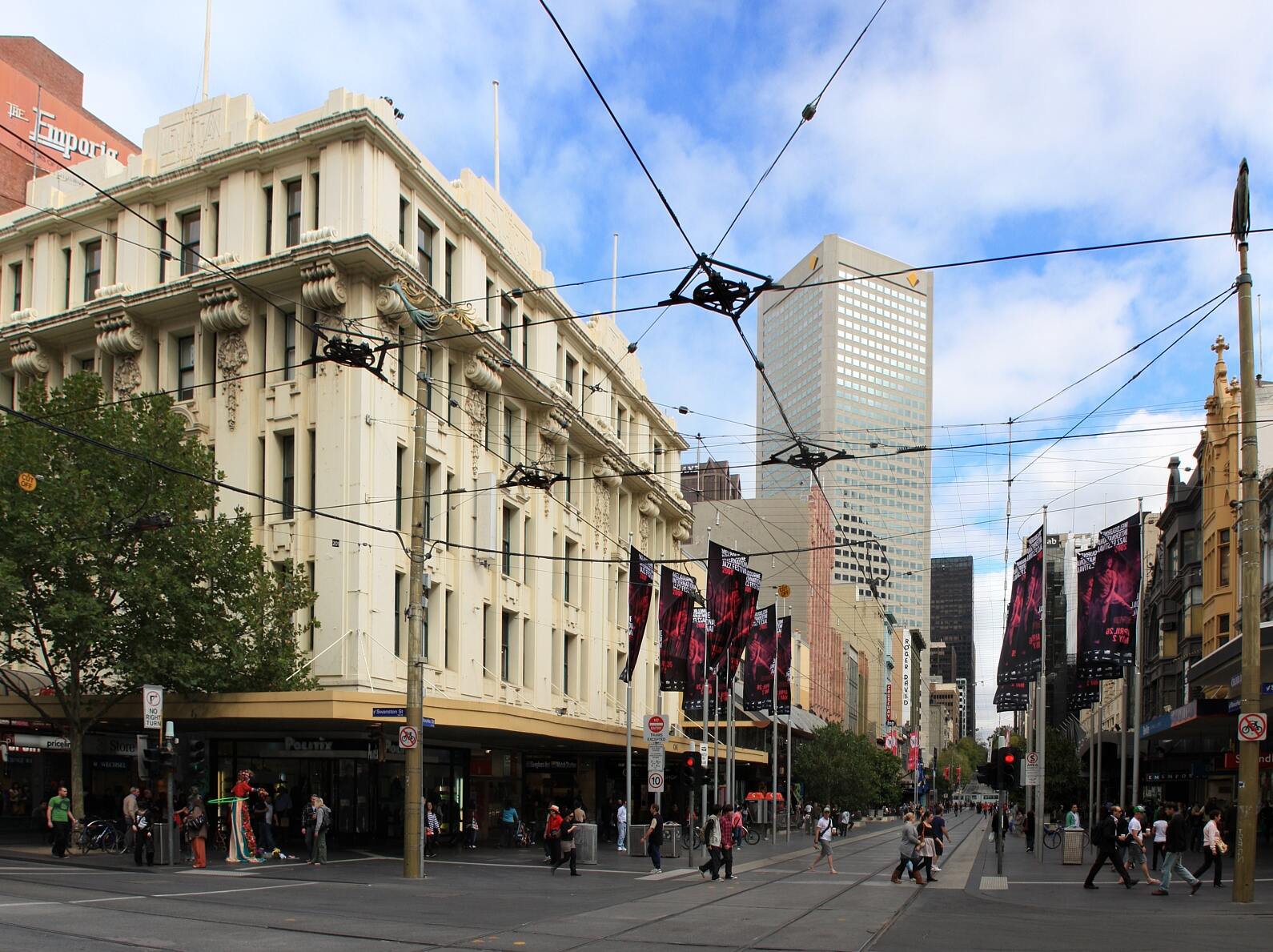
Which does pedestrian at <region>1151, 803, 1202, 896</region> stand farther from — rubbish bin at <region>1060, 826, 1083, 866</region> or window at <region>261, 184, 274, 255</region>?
window at <region>261, 184, 274, 255</region>

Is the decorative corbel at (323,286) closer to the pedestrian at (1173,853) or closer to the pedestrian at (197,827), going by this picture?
the pedestrian at (197,827)

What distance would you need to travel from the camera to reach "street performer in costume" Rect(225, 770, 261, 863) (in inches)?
1044

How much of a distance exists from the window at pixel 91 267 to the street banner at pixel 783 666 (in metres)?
25.4

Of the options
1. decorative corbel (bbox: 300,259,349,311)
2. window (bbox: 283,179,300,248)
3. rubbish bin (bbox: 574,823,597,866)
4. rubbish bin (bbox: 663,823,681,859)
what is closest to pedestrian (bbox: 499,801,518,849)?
rubbish bin (bbox: 663,823,681,859)

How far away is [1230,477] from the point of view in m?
48.6

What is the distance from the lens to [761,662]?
41000 mm

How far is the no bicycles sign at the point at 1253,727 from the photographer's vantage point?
798 inches

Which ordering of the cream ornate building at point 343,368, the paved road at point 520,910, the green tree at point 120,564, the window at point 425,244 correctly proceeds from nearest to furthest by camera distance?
the paved road at point 520,910
the green tree at point 120,564
the cream ornate building at point 343,368
the window at point 425,244

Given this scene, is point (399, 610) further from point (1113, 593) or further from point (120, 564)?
point (1113, 593)

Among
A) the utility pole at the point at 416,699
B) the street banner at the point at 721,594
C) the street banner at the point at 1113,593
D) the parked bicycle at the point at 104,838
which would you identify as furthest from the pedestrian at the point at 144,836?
the street banner at the point at 1113,593

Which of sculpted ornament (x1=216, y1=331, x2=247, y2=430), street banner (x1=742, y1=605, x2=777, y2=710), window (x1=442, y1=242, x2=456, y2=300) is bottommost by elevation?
street banner (x1=742, y1=605, x2=777, y2=710)

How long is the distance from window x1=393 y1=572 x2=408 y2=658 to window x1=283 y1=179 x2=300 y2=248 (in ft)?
32.8

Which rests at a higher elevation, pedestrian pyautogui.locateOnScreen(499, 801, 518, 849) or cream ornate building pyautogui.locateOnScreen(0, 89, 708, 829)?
cream ornate building pyautogui.locateOnScreen(0, 89, 708, 829)

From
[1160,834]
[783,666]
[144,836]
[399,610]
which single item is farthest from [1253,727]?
[783,666]
